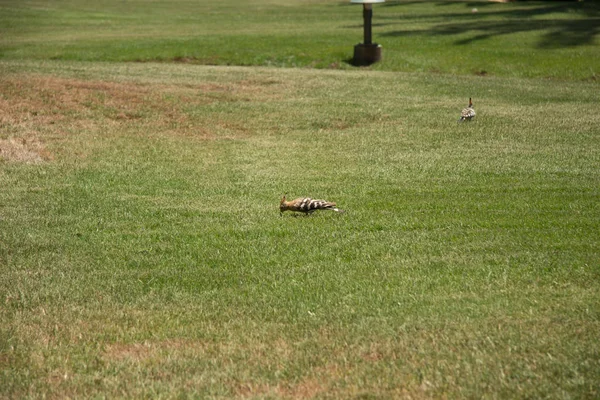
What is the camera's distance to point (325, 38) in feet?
117

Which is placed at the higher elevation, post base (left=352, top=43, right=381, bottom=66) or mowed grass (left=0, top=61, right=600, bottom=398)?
mowed grass (left=0, top=61, right=600, bottom=398)

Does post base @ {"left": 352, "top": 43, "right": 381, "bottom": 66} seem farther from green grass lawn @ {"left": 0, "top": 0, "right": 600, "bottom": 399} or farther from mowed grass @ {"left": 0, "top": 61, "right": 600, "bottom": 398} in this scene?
mowed grass @ {"left": 0, "top": 61, "right": 600, "bottom": 398}

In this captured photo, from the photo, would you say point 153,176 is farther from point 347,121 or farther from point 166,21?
point 166,21

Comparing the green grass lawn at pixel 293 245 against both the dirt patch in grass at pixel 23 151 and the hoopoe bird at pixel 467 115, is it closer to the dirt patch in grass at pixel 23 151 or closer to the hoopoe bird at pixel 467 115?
the dirt patch in grass at pixel 23 151

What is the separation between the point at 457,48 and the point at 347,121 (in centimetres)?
1365

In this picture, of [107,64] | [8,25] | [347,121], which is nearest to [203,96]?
[347,121]

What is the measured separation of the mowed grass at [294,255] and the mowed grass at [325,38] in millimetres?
10370

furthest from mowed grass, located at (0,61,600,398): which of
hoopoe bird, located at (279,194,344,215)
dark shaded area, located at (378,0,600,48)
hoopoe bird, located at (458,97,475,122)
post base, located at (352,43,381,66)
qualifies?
dark shaded area, located at (378,0,600,48)

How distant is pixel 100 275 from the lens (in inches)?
354

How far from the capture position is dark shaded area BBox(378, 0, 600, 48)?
33.7 metres

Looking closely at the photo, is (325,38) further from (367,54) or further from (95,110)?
(95,110)

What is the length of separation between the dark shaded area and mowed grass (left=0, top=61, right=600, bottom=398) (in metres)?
14.4

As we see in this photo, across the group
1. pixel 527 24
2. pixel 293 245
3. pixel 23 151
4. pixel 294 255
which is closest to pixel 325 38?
pixel 527 24

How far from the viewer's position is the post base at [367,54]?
1198 inches
